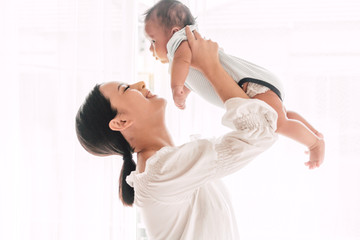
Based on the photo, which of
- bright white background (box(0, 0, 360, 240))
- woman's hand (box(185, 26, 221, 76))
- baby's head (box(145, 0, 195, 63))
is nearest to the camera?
woman's hand (box(185, 26, 221, 76))

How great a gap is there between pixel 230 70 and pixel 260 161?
1059 mm

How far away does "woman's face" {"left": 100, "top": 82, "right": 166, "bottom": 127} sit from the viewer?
1.04 metres

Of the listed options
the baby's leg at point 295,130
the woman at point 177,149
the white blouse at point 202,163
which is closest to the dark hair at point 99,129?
the woman at point 177,149

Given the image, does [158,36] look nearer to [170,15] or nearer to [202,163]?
[170,15]

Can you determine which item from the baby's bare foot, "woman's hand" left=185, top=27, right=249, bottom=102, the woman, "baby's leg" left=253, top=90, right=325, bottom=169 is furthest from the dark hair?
the baby's bare foot

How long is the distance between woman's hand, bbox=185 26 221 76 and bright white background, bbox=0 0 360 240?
1.69ft

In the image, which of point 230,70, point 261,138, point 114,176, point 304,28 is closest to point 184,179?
point 261,138

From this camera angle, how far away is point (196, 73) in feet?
3.55

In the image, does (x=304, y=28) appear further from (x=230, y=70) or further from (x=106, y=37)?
(x=230, y=70)

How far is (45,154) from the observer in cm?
131

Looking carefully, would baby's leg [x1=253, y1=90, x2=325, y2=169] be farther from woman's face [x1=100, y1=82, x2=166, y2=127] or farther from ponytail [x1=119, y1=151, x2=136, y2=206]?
ponytail [x1=119, y1=151, x2=136, y2=206]

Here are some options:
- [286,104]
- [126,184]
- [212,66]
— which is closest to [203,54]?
[212,66]

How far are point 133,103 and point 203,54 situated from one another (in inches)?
8.2

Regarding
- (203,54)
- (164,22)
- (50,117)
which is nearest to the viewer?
(203,54)
